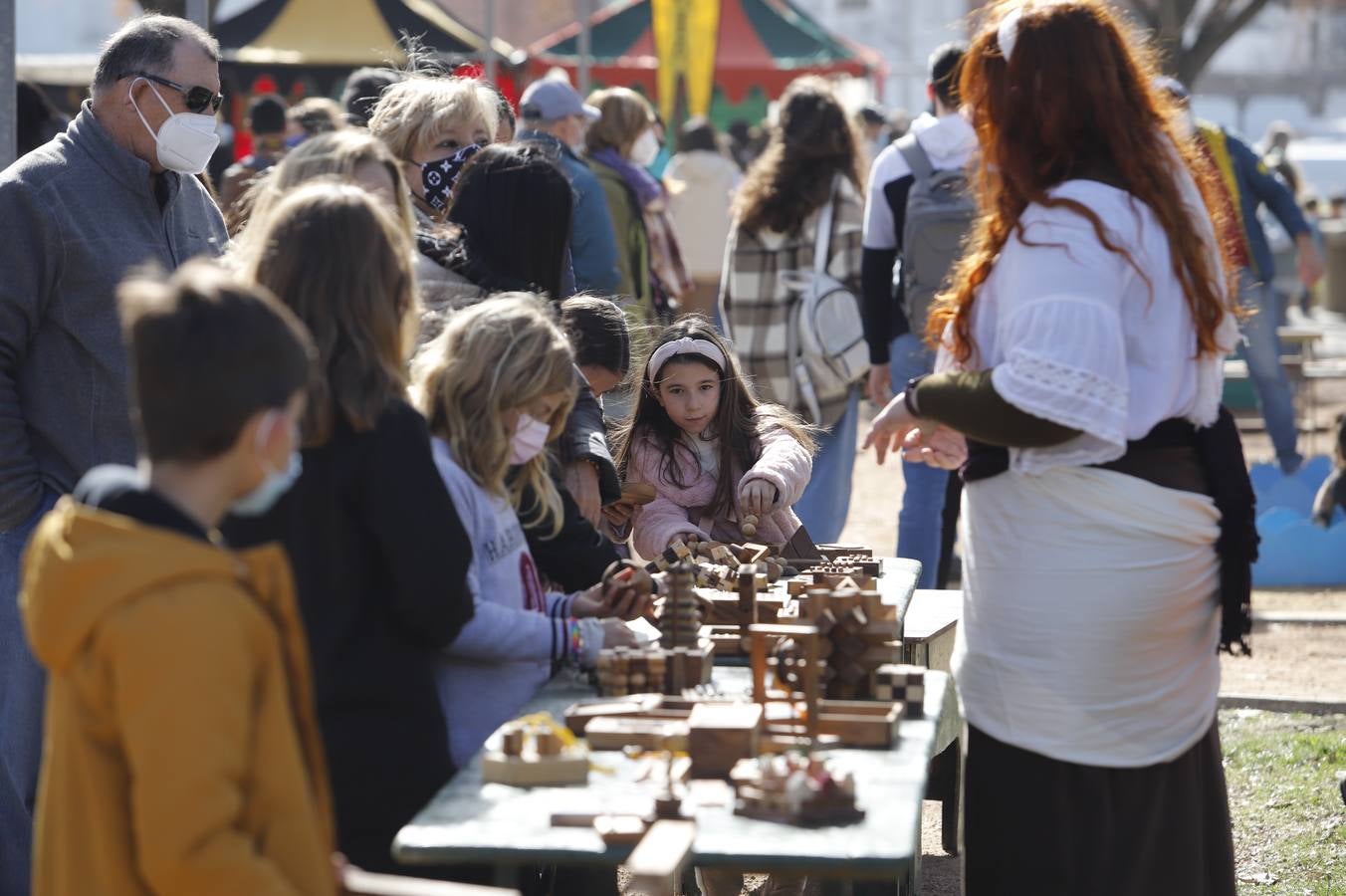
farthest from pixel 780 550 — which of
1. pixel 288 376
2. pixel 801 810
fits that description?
pixel 288 376

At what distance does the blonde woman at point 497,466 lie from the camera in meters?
2.94

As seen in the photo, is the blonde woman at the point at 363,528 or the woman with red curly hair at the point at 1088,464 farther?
the woman with red curly hair at the point at 1088,464

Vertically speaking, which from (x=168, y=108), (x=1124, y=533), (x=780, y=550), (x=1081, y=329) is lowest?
(x=780, y=550)

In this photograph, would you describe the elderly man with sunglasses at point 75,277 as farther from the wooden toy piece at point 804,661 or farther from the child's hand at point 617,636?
the wooden toy piece at point 804,661

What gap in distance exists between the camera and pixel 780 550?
409 cm

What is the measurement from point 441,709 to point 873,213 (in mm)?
3731

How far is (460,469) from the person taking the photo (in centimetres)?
298

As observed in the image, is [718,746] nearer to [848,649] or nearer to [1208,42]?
[848,649]

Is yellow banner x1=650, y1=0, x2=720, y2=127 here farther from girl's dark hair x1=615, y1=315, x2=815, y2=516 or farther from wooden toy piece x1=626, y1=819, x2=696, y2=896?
wooden toy piece x1=626, y1=819, x2=696, y2=896

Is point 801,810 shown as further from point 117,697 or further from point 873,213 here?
point 873,213

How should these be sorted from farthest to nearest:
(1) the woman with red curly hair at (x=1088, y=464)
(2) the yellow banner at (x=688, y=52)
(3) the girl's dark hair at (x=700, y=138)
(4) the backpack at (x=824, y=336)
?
(2) the yellow banner at (x=688, y=52), (3) the girl's dark hair at (x=700, y=138), (4) the backpack at (x=824, y=336), (1) the woman with red curly hair at (x=1088, y=464)

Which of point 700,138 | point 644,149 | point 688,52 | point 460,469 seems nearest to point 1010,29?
point 460,469

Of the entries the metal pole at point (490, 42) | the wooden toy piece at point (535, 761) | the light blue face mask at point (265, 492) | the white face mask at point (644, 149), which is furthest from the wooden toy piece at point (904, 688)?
the metal pole at point (490, 42)

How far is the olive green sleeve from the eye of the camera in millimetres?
2988
